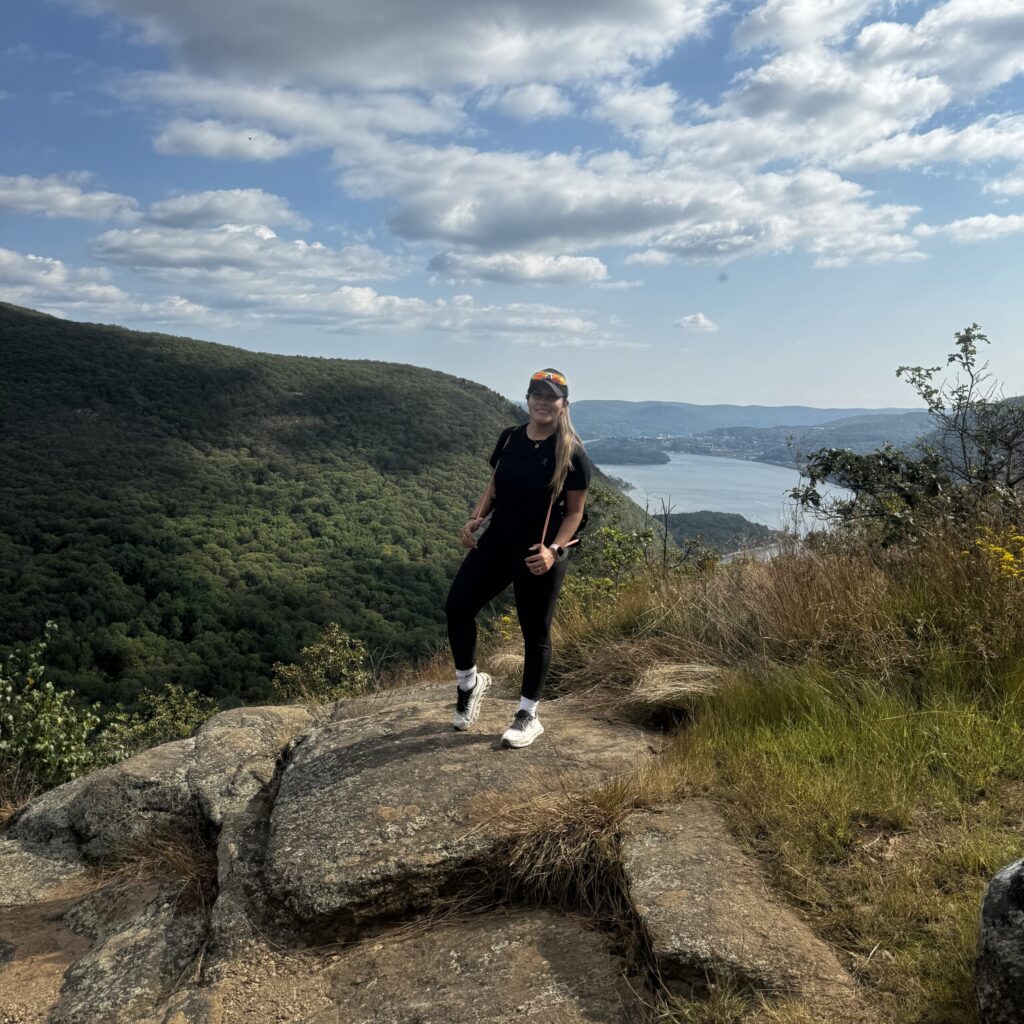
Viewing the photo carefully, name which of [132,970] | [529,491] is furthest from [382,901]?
[529,491]

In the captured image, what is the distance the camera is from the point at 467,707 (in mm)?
3701

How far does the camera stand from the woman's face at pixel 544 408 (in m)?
3.44

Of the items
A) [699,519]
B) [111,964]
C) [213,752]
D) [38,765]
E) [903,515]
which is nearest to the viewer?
[111,964]

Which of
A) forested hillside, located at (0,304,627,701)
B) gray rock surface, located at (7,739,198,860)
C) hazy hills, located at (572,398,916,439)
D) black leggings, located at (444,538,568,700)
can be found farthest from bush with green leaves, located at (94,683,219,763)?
hazy hills, located at (572,398,916,439)

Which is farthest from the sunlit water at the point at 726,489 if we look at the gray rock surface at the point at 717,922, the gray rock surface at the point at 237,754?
the gray rock surface at the point at 237,754

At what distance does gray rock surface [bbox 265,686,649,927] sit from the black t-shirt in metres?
1.01

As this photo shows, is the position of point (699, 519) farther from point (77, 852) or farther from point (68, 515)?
point (68, 515)

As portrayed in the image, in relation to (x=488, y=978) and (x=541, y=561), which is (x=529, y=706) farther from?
(x=488, y=978)

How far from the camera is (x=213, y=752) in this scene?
163 inches

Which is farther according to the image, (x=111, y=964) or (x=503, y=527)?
(x=503, y=527)

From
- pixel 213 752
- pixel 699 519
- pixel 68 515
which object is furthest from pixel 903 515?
pixel 68 515

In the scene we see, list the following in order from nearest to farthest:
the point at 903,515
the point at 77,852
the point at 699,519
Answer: the point at 77,852
the point at 903,515
the point at 699,519

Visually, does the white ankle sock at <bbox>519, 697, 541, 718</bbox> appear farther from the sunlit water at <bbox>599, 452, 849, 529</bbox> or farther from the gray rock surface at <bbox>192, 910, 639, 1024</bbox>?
the sunlit water at <bbox>599, 452, 849, 529</bbox>

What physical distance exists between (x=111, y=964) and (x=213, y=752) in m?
1.43
